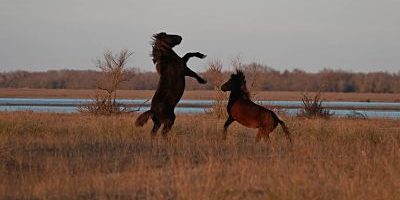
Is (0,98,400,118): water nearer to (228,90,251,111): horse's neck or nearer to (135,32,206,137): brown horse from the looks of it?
(228,90,251,111): horse's neck

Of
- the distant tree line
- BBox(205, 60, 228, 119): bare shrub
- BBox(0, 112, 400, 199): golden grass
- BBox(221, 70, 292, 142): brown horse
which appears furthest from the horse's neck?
the distant tree line

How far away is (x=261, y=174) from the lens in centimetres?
909

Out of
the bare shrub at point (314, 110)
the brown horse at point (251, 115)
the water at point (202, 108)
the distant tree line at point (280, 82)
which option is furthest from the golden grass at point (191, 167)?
the distant tree line at point (280, 82)

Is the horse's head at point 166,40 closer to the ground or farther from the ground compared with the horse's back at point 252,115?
farther from the ground

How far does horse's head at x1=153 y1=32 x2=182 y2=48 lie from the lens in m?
13.1

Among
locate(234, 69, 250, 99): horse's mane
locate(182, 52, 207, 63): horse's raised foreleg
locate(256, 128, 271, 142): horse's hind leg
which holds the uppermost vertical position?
locate(182, 52, 207, 63): horse's raised foreleg

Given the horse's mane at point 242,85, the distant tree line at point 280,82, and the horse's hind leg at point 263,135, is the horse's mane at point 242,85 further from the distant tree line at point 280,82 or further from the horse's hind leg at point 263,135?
the distant tree line at point 280,82

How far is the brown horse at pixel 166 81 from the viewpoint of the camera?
12984 mm

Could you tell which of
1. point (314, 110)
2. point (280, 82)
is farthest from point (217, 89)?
point (280, 82)

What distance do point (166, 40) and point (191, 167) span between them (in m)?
4.09

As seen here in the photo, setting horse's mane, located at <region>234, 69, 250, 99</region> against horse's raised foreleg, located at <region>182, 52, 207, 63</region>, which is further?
horse's mane, located at <region>234, 69, 250, 99</region>

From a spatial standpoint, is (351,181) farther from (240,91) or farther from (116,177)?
(240,91)

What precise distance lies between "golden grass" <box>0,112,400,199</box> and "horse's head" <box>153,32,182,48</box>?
6.01ft

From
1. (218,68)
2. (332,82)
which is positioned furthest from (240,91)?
(332,82)
